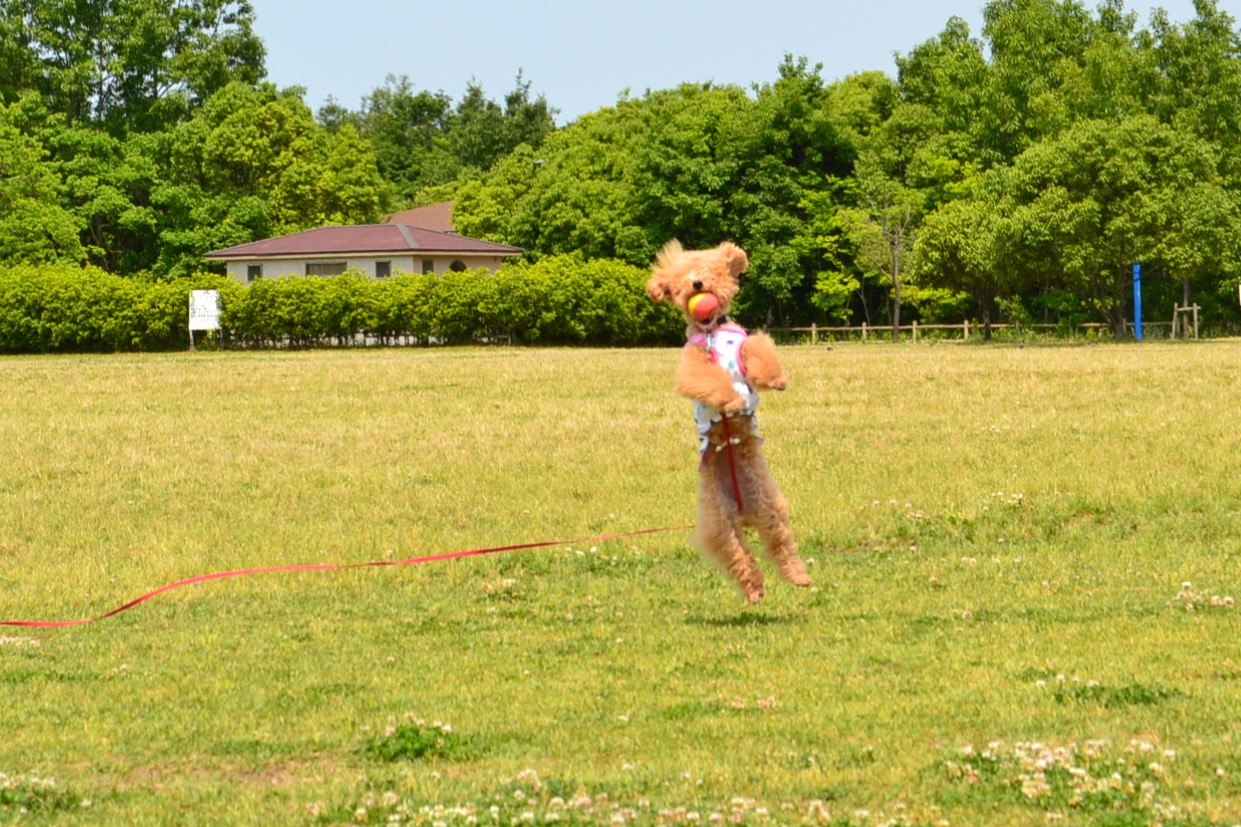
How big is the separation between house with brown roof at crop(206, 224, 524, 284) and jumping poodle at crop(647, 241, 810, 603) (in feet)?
206

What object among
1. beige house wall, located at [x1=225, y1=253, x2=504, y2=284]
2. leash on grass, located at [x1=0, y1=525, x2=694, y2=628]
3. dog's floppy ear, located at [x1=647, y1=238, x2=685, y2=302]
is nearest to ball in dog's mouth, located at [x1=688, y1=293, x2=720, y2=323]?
dog's floppy ear, located at [x1=647, y1=238, x2=685, y2=302]

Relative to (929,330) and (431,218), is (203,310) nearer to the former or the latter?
(929,330)

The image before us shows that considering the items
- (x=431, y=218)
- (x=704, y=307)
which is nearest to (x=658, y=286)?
(x=704, y=307)

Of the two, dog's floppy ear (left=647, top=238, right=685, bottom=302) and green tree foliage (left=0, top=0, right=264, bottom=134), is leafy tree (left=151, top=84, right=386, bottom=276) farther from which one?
dog's floppy ear (left=647, top=238, right=685, bottom=302)

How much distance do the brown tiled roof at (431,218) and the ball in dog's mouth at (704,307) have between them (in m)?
85.9

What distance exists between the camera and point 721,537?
1070 centimetres

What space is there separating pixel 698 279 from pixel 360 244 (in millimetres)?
65096

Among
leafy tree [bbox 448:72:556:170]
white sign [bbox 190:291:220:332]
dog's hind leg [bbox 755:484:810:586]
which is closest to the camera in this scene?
dog's hind leg [bbox 755:484:810:586]

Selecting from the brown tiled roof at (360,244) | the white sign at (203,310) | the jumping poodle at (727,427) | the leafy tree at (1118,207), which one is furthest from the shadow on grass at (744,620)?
the brown tiled roof at (360,244)

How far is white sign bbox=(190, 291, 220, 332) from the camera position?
6047 cm

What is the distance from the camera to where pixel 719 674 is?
9609 millimetres

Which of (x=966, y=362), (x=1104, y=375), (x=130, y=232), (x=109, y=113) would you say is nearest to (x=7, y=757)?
(x=1104, y=375)

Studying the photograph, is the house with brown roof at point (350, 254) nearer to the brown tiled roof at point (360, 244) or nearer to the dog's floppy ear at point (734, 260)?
the brown tiled roof at point (360, 244)

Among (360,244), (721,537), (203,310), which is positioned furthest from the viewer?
(360,244)
